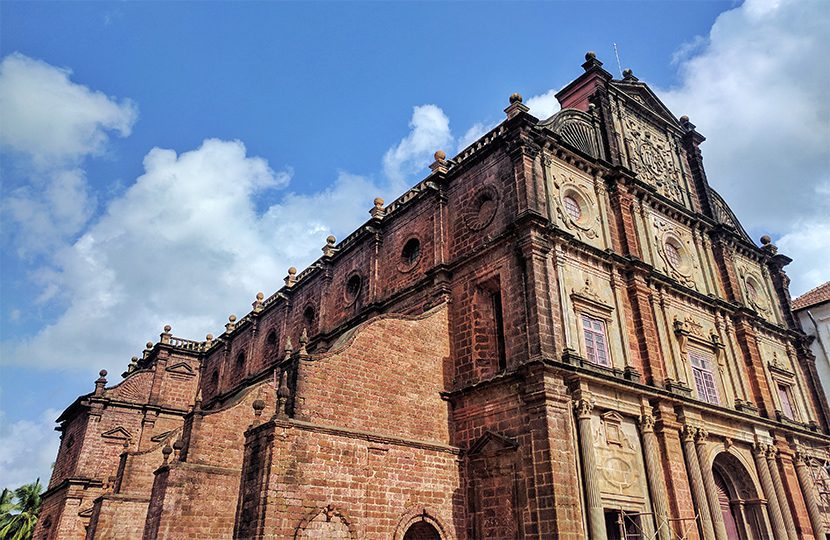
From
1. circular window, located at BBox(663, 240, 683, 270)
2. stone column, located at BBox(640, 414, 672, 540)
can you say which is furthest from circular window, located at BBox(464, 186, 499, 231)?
circular window, located at BBox(663, 240, 683, 270)

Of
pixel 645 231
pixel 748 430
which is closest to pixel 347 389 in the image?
pixel 645 231

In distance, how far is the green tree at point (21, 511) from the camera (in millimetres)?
32562

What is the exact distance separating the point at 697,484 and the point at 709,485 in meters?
0.47

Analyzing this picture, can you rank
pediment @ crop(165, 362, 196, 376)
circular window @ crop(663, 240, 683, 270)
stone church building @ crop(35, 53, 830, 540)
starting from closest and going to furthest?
stone church building @ crop(35, 53, 830, 540), circular window @ crop(663, 240, 683, 270), pediment @ crop(165, 362, 196, 376)

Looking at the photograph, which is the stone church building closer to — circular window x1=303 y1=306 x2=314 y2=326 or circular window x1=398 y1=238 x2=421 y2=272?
circular window x1=398 y1=238 x2=421 y2=272

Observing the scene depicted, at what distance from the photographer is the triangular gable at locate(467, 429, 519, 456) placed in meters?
13.7

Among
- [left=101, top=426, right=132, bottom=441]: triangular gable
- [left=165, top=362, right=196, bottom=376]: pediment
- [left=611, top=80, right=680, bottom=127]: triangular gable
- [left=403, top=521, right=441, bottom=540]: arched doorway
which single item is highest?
Answer: [left=611, top=80, right=680, bottom=127]: triangular gable

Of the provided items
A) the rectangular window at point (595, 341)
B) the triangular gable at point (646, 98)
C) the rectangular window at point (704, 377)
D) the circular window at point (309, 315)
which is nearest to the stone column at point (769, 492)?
the rectangular window at point (704, 377)

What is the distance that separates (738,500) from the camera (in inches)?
698

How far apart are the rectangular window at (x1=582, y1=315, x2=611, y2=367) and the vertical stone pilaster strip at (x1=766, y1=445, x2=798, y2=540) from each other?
7.27 meters

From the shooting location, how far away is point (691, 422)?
638 inches

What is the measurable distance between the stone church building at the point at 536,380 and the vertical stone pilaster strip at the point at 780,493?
54 mm

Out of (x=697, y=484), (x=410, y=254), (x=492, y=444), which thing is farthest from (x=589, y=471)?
(x=410, y=254)

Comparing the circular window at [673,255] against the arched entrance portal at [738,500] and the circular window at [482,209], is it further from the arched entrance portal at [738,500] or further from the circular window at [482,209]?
the circular window at [482,209]
